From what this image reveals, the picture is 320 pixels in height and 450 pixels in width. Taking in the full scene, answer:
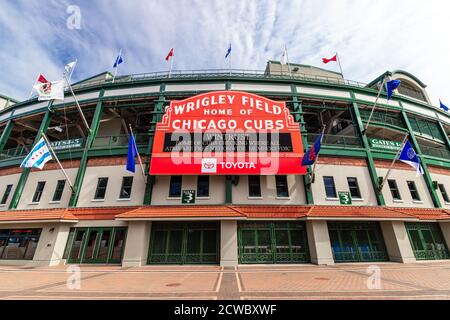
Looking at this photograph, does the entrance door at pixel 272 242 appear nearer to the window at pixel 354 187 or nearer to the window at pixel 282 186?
the window at pixel 282 186

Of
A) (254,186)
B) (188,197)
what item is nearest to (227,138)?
(254,186)

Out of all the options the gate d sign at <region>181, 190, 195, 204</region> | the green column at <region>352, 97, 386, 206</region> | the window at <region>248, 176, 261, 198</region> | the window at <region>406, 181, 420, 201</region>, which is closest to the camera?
the gate d sign at <region>181, 190, 195, 204</region>

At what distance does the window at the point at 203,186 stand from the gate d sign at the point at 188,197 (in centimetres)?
48

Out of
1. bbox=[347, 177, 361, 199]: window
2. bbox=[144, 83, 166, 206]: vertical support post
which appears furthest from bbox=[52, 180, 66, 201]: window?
bbox=[347, 177, 361, 199]: window

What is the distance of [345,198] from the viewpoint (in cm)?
1609

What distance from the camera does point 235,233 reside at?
14.2 metres

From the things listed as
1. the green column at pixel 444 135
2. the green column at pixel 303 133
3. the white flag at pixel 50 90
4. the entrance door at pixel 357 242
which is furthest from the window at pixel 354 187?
the white flag at pixel 50 90

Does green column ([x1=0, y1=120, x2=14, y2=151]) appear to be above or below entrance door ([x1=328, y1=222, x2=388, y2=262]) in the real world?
above

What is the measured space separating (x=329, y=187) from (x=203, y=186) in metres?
9.98

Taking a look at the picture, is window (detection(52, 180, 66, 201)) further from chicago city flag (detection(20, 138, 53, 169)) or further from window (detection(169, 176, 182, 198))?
window (detection(169, 176, 182, 198))

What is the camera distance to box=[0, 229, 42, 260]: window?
15.5 meters

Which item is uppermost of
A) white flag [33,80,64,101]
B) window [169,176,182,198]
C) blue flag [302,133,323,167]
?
white flag [33,80,64,101]

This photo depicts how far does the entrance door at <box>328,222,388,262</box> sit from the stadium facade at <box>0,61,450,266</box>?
0.24 feet

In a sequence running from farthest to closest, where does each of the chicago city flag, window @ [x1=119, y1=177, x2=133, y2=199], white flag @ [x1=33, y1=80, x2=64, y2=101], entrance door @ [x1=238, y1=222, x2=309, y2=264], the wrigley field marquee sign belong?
window @ [x1=119, y1=177, x2=133, y2=199]
the wrigley field marquee sign
white flag @ [x1=33, y1=80, x2=64, y2=101]
entrance door @ [x1=238, y1=222, x2=309, y2=264]
the chicago city flag
